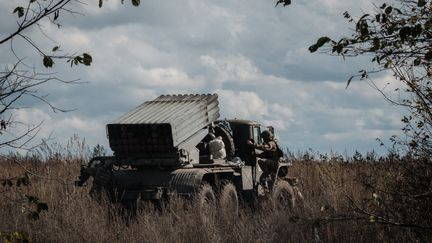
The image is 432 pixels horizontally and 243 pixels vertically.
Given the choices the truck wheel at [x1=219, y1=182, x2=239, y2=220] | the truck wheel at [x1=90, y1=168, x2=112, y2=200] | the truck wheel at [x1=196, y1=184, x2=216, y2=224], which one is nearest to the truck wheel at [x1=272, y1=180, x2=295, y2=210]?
the truck wheel at [x1=219, y1=182, x2=239, y2=220]

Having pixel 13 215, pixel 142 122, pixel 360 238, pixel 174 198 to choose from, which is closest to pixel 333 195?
pixel 360 238

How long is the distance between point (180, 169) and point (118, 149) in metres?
1.37

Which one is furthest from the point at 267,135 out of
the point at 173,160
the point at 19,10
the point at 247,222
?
the point at 19,10

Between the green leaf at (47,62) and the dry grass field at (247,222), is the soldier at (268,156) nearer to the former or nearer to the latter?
the dry grass field at (247,222)

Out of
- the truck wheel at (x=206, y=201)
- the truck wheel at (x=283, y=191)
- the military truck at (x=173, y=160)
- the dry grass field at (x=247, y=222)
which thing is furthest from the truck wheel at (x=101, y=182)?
the truck wheel at (x=283, y=191)

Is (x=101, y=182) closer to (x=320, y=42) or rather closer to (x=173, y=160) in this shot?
(x=173, y=160)

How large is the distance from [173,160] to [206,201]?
42.1 inches

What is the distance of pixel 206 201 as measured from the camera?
1222cm

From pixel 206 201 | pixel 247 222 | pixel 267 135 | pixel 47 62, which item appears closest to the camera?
pixel 47 62

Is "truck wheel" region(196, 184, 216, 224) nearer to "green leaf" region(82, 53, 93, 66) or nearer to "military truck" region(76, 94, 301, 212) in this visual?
"military truck" region(76, 94, 301, 212)

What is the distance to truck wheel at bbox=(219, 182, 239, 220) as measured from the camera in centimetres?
1211

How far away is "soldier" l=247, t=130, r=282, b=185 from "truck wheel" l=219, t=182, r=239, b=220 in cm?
149

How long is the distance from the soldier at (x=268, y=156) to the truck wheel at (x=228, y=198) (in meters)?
1.49

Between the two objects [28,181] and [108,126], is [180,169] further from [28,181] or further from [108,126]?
[28,181]
